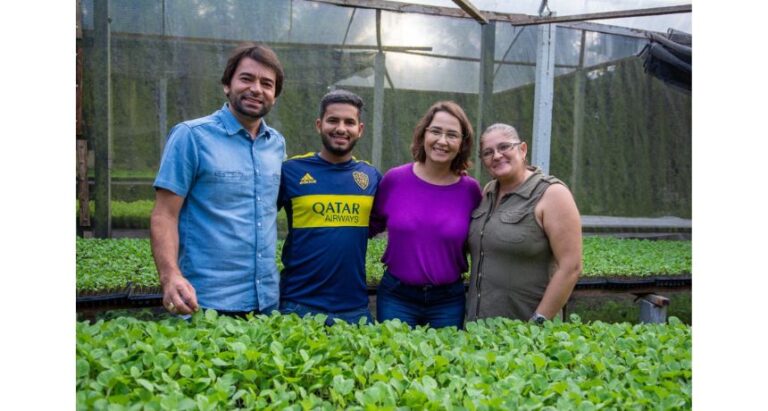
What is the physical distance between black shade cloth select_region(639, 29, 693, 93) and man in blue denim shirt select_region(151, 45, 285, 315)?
212 inches

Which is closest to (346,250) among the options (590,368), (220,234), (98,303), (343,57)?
(220,234)

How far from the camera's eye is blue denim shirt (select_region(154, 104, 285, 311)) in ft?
7.66

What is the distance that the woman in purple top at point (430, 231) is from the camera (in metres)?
2.75

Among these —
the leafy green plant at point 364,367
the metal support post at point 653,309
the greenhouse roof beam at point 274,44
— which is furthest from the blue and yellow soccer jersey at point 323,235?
the greenhouse roof beam at point 274,44

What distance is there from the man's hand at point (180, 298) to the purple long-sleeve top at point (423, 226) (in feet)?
3.33

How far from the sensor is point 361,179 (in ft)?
9.29

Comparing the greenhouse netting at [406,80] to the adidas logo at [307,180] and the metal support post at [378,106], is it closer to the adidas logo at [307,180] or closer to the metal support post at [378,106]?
the metal support post at [378,106]

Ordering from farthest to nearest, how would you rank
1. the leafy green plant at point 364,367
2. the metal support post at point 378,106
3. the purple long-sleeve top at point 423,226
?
the metal support post at point 378,106
the purple long-sleeve top at point 423,226
the leafy green plant at point 364,367

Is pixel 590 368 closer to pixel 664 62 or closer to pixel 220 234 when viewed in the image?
pixel 220 234

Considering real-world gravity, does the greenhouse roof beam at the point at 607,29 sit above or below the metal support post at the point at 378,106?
above

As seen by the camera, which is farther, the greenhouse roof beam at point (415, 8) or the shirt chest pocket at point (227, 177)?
the greenhouse roof beam at point (415, 8)

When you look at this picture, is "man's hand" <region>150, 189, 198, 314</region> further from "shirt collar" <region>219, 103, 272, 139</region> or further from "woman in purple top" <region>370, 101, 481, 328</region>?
"woman in purple top" <region>370, 101, 481, 328</region>

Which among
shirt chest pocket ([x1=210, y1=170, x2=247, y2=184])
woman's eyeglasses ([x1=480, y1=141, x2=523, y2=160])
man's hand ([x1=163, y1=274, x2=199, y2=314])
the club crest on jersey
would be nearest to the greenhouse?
man's hand ([x1=163, y1=274, x2=199, y2=314])

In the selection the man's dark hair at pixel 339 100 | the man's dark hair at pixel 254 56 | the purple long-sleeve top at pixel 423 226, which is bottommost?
the purple long-sleeve top at pixel 423 226
